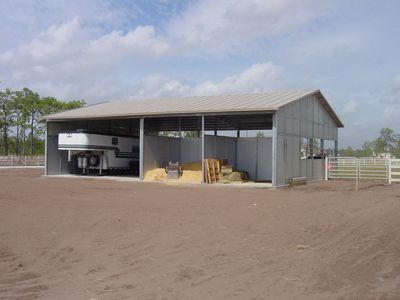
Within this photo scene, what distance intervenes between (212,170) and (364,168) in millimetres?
12043

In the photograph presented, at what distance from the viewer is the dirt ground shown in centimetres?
651

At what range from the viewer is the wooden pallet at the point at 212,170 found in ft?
90.9

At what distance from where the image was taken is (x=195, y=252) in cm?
870

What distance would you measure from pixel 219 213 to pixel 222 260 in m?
5.94

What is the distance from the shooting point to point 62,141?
102ft

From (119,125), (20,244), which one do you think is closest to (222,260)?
(20,244)

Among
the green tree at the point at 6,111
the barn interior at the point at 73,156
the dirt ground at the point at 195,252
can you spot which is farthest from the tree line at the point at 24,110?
the dirt ground at the point at 195,252

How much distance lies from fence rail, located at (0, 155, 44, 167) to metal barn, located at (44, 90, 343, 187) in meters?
20.3

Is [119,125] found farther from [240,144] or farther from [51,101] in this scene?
[51,101]

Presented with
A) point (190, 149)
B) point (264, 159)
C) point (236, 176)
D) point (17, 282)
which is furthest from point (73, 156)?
point (17, 282)

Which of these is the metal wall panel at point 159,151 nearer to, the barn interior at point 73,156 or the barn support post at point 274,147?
the barn interior at point 73,156

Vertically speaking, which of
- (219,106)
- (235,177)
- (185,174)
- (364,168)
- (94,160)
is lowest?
(235,177)

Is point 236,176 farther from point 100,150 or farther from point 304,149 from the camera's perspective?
point 100,150

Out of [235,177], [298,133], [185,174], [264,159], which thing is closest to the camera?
[185,174]
